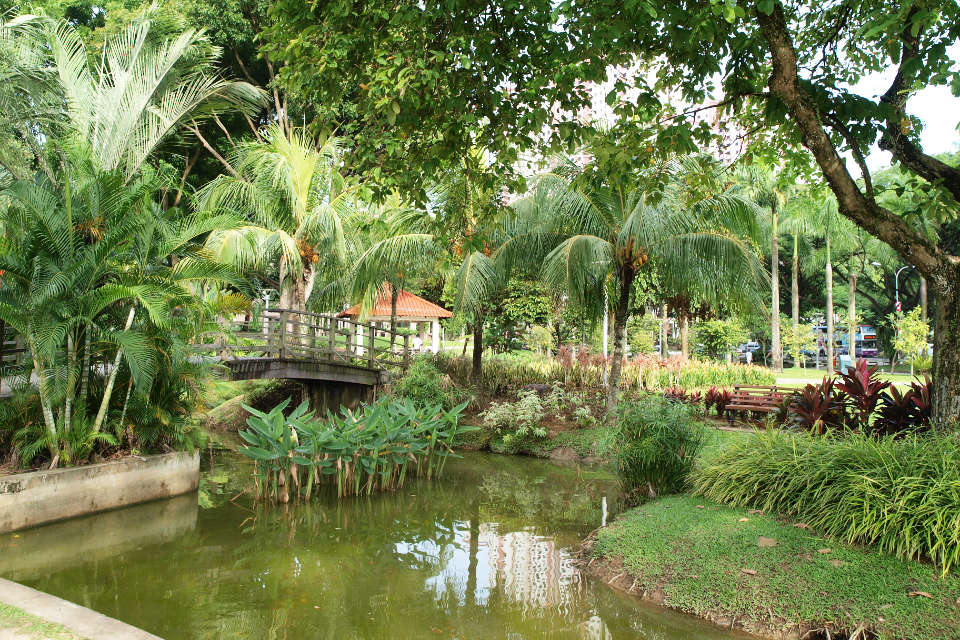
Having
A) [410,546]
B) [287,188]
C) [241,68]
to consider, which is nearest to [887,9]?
[410,546]

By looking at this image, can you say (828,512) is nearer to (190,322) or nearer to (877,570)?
(877,570)

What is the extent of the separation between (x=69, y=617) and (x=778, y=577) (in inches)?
201

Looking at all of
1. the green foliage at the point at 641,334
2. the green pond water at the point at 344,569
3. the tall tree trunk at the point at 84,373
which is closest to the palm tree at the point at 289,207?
the tall tree trunk at the point at 84,373

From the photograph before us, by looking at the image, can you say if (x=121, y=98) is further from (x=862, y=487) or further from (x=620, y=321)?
(x=862, y=487)

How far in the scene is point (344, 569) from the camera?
653 cm

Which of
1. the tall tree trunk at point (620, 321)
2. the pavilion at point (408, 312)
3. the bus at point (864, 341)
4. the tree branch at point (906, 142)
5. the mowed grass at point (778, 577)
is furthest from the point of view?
the bus at point (864, 341)

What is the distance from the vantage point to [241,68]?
23.0m

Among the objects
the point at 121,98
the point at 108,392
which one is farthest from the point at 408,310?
A: the point at 108,392

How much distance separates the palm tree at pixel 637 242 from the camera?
39.4 feet

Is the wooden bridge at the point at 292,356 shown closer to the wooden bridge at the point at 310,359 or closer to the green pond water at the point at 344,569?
the wooden bridge at the point at 310,359

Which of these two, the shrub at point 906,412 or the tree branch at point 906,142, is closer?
the tree branch at point 906,142

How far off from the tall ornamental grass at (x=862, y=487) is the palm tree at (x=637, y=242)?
5.52 meters

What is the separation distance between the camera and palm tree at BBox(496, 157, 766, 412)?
39.4ft

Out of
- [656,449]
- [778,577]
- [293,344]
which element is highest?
[293,344]
